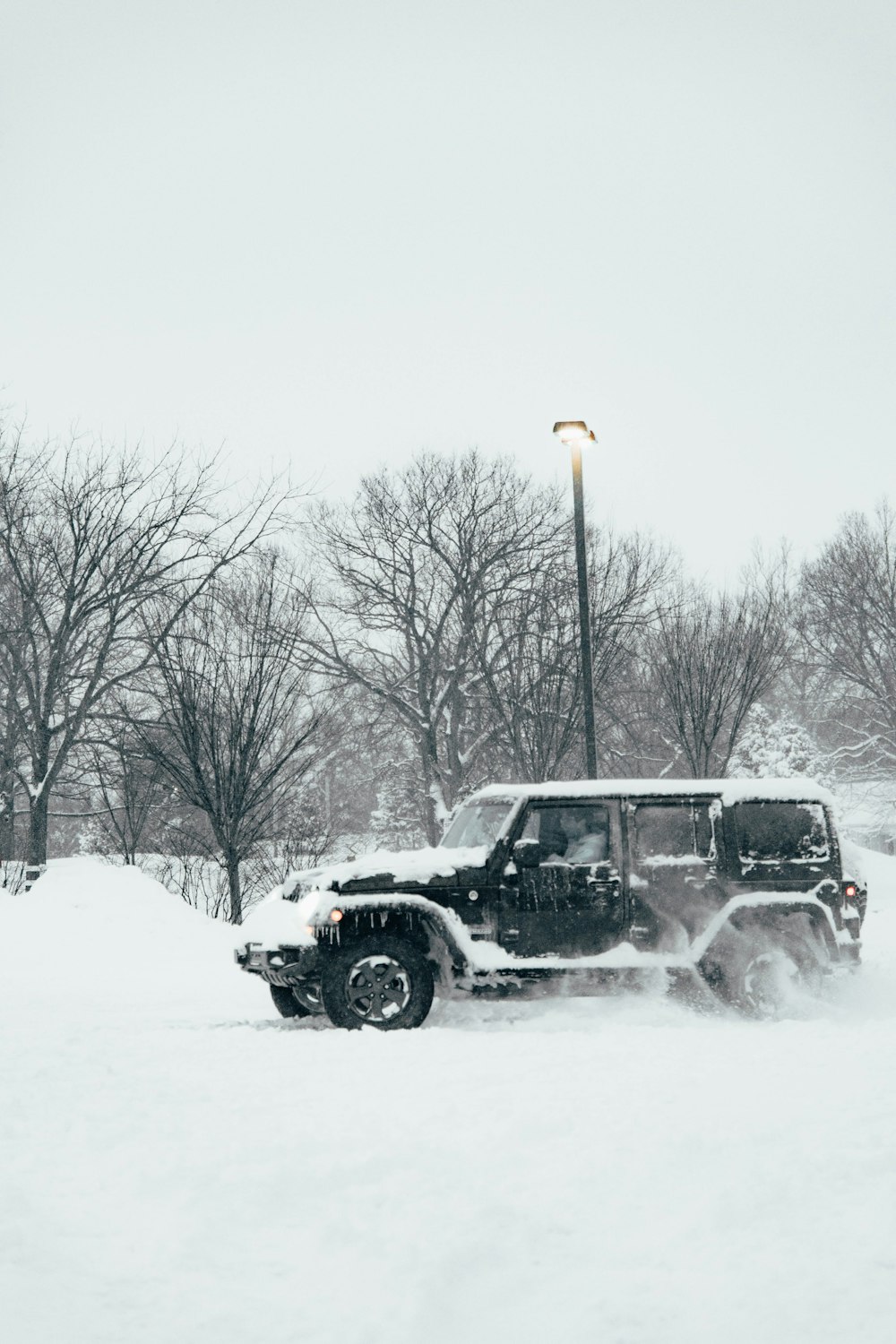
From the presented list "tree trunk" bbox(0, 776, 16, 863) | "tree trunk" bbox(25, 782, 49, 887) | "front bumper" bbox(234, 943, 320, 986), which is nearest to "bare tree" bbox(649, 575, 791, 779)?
"tree trunk" bbox(25, 782, 49, 887)

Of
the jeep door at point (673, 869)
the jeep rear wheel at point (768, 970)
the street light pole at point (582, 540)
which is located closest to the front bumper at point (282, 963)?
the jeep door at point (673, 869)

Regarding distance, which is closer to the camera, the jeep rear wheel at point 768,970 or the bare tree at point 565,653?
the jeep rear wheel at point 768,970

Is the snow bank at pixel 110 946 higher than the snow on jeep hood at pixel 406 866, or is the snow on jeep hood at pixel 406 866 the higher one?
the snow on jeep hood at pixel 406 866

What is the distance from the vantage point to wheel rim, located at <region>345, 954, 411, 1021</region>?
8.20 meters

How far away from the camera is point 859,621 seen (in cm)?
3888

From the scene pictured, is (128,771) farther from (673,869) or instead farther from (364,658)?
(673,869)

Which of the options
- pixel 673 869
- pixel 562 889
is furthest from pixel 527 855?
pixel 673 869

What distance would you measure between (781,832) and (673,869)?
3.04ft

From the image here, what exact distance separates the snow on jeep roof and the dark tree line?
8.16m

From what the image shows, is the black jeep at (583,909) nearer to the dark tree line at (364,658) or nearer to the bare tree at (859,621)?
the dark tree line at (364,658)

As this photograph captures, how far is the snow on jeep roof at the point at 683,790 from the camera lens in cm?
891

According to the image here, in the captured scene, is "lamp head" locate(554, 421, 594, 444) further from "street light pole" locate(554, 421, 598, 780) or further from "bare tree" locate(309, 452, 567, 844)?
"bare tree" locate(309, 452, 567, 844)

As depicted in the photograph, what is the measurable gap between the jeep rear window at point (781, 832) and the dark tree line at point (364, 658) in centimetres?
893

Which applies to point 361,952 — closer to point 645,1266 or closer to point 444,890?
point 444,890
